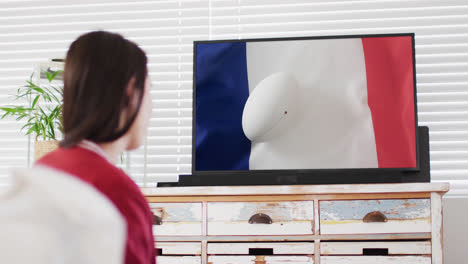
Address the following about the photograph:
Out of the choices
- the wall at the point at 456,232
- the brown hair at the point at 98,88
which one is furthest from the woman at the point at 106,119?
the wall at the point at 456,232

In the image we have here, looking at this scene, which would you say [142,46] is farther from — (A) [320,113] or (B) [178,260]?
(B) [178,260]

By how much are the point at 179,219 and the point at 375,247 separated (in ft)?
2.52

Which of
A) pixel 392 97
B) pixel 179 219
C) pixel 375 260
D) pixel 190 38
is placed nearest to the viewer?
pixel 375 260

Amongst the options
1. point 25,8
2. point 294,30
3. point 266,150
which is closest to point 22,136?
point 25,8

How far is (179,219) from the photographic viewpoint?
197cm

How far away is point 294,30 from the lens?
260cm

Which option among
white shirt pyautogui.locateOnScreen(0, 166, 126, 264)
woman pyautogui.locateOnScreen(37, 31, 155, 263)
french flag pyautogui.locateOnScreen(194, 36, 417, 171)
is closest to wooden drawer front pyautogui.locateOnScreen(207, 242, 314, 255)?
french flag pyautogui.locateOnScreen(194, 36, 417, 171)

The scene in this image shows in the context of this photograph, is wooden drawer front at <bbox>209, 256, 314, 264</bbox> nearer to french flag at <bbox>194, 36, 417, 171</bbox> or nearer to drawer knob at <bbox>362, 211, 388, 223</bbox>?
drawer knob at <bbox>362, 211, 388, 223</bbox>

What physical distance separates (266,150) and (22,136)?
56.6 inches

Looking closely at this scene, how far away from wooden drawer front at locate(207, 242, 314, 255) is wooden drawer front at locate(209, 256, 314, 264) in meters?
0.02

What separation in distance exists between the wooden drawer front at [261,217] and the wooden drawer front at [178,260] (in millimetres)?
126

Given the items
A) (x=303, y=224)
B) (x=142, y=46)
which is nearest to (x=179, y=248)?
(x=303, y=224)

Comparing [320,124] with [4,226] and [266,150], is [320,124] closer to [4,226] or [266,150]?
[266,150]

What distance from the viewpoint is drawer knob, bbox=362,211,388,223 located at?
1869 mm
